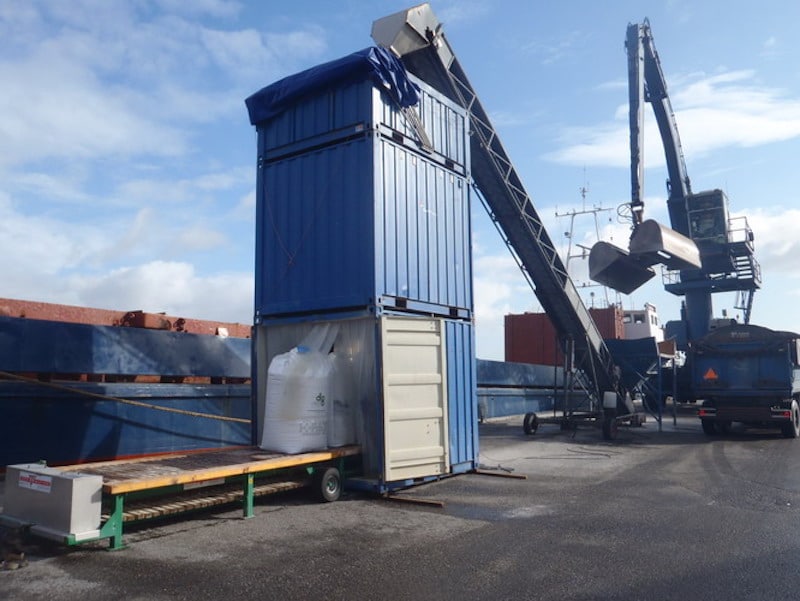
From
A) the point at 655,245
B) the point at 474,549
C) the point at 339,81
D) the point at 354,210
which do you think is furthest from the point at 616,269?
the point at 474,549

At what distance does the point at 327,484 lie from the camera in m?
7.70

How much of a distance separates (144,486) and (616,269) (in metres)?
12.9

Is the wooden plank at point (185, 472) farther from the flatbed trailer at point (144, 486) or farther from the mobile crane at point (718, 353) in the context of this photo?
the mobile crane at point (718, 353)

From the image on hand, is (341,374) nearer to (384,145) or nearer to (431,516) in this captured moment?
(431,516)

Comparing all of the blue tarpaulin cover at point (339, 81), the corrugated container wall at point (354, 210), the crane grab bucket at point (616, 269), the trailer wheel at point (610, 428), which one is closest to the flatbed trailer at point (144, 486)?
the corrugated container wall at point (354, 210)

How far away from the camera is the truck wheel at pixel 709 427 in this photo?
15.7 metres

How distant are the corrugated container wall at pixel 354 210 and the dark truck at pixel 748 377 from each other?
8.64 meters

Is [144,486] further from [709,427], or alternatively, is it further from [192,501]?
[709,427]

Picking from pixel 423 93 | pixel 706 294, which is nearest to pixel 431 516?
pixel 423 93

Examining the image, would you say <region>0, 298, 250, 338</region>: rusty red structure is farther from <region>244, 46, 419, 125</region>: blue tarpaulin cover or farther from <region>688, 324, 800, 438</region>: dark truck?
<region>688, 324, 800, 438</region>: dark truck

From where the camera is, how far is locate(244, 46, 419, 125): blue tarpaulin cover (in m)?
8.59

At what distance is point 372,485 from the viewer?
8000mm

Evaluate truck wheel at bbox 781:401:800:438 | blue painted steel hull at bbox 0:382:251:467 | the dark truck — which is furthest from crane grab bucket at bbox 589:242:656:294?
blue painted steel hull at bbox 0:382:251:467

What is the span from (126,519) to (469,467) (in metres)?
5.25
